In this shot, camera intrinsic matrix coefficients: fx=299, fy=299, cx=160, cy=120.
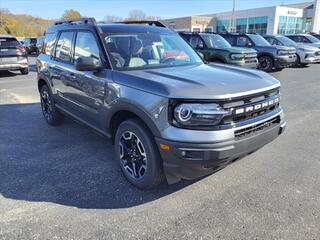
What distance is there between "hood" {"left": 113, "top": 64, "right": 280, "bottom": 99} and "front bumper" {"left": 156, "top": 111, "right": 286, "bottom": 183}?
40cm

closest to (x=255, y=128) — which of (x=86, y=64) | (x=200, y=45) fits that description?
(x=86, y=64)

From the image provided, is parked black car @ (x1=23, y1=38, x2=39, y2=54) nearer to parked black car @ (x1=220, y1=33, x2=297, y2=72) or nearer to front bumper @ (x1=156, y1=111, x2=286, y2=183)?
parked black car @ (x1=220, y1=33, x2=297, y2=72)

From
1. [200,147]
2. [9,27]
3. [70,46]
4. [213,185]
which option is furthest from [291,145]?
[9,27]

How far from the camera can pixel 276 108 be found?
3.60 metres

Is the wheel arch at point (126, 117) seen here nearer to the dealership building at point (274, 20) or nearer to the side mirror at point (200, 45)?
the side mirror at point (200, 45)

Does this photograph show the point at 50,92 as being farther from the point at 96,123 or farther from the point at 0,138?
the point at 96,123

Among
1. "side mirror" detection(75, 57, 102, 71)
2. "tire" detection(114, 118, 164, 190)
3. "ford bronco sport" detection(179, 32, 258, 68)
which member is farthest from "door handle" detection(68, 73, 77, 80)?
"ford bronco sport" detection(179, 32, 258, 68)

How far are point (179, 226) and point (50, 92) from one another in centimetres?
391

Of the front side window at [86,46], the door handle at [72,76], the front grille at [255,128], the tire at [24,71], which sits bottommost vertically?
the tire at [24,71]

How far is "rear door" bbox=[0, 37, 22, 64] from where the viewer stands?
12719 millimetres

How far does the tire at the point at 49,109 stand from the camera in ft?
18.8

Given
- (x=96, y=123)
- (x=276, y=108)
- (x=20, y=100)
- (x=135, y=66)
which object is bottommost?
(x=20, y=100)

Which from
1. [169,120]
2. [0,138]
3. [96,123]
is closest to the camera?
[169,120]

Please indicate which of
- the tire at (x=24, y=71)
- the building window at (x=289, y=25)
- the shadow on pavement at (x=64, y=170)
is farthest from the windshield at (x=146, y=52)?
the building window at (x=289, y=25)
